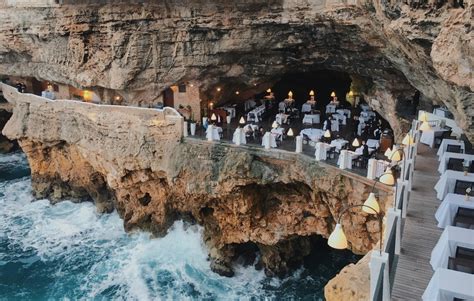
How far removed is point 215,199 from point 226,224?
1287mm

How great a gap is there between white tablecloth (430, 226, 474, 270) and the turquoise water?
1053 cm

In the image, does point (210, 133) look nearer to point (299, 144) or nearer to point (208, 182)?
point (208, 182)

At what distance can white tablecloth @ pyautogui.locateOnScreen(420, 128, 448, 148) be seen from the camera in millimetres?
15250

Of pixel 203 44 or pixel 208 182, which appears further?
pixel 203 44

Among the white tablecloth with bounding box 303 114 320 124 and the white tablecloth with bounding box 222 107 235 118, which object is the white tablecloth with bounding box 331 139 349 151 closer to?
the white tablecloth with bounding box 303 114 320 124

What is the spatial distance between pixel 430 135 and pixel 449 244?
801 cm

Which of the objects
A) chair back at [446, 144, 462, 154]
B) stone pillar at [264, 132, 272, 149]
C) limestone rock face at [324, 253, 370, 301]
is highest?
chair back at [446, 144, 462, 154]

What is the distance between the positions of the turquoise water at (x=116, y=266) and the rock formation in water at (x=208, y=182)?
29.1 inches

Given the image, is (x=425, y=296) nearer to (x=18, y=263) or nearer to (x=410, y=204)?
(x=410, y=204)

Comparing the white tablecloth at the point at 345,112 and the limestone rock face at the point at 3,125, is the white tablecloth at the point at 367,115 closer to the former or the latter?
the white tablecloth at the point at 345,112

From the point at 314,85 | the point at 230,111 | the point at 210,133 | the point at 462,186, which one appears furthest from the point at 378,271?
the point at 314,85

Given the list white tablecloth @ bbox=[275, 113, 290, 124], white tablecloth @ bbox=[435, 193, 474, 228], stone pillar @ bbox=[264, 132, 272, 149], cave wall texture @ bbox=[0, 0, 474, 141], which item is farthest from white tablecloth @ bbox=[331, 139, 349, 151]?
white tablecloth @ bbox=[435, 193, 474, 228]

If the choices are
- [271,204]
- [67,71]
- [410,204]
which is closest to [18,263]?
[67,71]

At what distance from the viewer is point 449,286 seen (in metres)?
7.14
